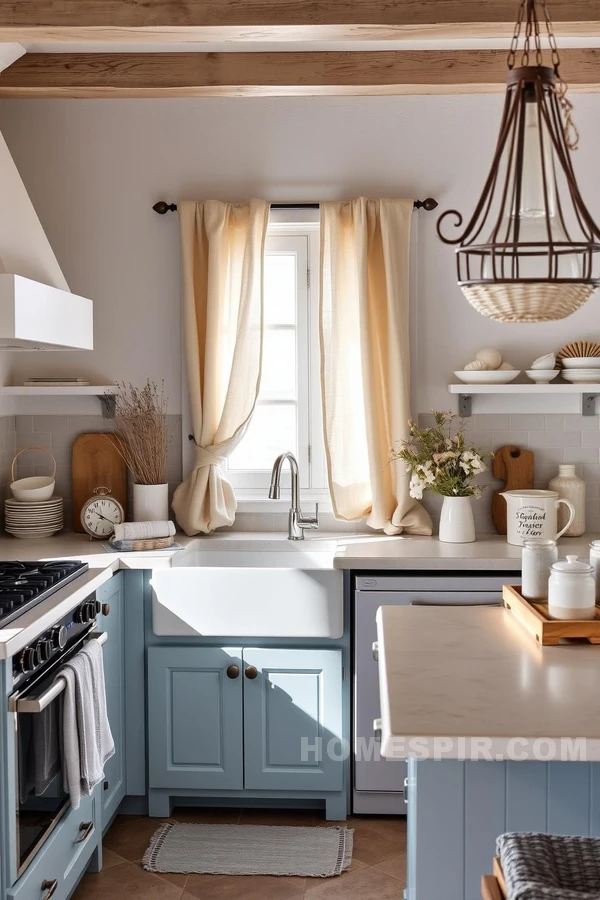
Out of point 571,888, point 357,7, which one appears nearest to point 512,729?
point 571,888

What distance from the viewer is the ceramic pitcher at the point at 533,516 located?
375 centimetres

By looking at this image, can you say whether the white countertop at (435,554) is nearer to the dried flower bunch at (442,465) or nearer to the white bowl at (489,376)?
the dried flower bunch at (442,465)

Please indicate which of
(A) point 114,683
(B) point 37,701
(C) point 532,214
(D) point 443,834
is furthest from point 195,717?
(C) point 532,214

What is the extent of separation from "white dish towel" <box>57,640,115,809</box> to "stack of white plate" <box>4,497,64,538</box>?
3.96 feet

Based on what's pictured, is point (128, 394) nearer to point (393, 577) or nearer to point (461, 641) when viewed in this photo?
point (393, 577)

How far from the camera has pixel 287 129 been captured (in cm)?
412

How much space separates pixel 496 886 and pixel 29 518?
2.86 m

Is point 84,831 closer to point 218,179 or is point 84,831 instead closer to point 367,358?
point 367,358

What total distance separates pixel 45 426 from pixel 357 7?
7.30 ft

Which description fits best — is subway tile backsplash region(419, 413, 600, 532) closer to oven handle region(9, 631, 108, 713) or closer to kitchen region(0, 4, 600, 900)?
kitchen region(0, 4, 600, 900)

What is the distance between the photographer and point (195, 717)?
11.7 ft

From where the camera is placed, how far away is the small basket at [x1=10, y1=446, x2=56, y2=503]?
13.2 ft

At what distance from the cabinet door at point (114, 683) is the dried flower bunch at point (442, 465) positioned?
4.09 feet

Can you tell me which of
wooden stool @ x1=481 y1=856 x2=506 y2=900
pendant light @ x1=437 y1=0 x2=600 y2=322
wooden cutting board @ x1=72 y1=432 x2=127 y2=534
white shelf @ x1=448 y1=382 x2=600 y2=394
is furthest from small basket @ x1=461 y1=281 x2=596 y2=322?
wooden cutting board @ x1=72 y1=432 x2=127 y2=534
